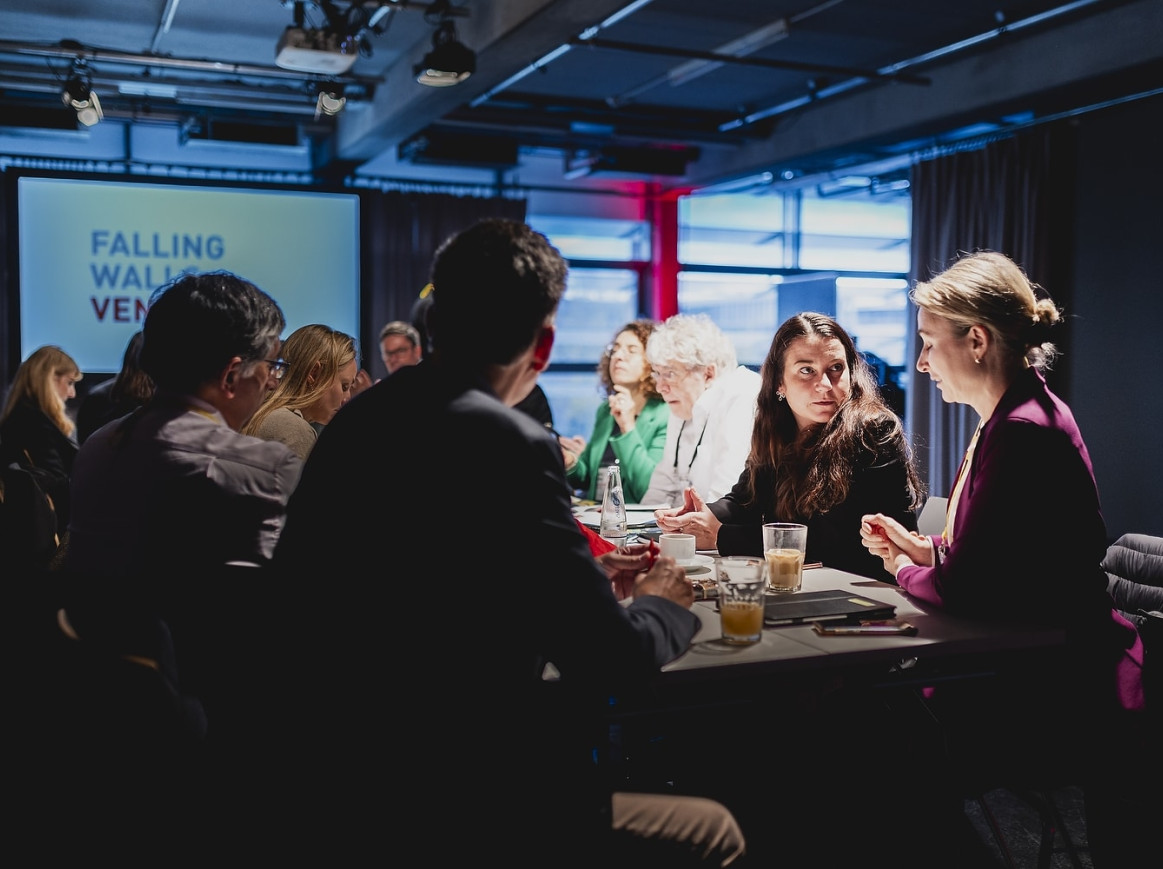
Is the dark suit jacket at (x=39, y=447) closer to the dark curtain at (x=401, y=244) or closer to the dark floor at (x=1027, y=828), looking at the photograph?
the dark curtain at (x=401, y=244)

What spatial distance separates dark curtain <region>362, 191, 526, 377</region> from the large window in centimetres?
121

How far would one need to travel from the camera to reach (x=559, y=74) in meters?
7.32

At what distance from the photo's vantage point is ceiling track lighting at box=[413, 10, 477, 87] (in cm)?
518

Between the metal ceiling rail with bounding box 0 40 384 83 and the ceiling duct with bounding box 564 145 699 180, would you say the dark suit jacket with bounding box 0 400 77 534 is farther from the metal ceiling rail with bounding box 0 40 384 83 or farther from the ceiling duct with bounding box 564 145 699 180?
the ceiling duct with bounding box 564 145 699 180

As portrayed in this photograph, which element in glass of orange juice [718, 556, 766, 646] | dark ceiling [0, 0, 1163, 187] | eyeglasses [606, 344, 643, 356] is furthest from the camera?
dark ceiling [0, 0, 1163, 187]

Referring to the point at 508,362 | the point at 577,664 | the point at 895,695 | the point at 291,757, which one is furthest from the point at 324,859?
the point at 895,695

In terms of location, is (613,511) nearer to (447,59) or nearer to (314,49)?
(447,59)

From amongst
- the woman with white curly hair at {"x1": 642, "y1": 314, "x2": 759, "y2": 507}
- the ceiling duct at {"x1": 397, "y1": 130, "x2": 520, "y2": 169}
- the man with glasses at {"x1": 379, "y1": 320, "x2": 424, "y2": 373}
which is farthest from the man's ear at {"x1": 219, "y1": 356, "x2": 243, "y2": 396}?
the ceiling duct at {"x1": 397, "y1": 130, "x2": 520, "y2": 169}

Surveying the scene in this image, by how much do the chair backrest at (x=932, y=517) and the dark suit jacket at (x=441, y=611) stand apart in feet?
6.67

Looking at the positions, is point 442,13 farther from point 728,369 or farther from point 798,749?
point 798,749

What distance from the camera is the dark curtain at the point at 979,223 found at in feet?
20.7

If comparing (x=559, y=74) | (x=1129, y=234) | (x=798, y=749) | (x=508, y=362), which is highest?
(x=559, y=74)

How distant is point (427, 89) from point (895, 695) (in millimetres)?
5075

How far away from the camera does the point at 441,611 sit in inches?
51.9
